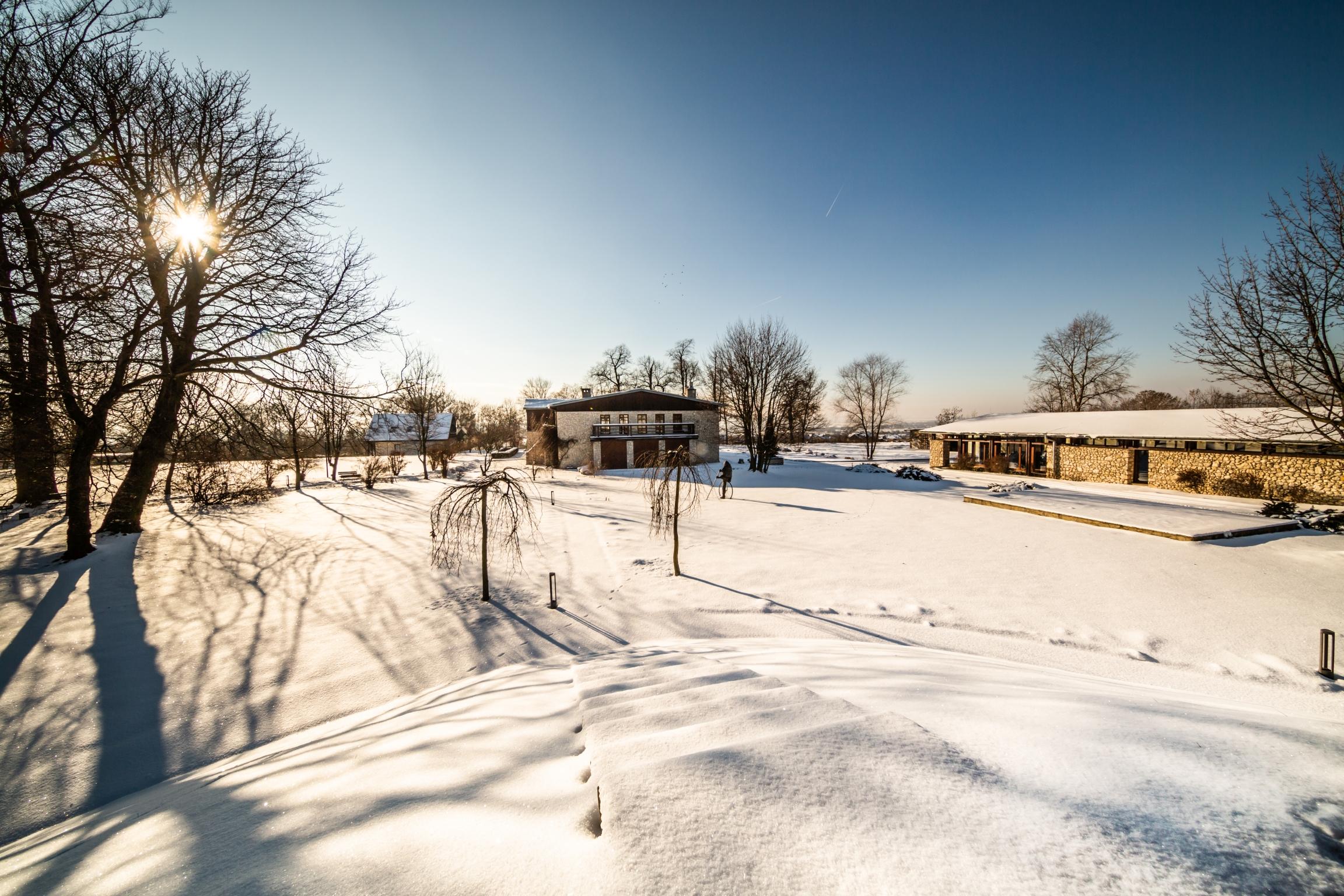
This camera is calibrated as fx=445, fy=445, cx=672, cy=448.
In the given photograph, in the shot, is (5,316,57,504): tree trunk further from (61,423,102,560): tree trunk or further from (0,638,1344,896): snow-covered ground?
(0,638,1344,896): snow-covered ground

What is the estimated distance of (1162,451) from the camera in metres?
21.3

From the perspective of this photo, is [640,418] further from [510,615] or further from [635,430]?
[510,615]

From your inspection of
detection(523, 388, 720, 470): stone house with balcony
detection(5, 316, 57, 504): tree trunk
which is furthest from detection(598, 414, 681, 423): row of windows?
detection(5, 316, 57, 504): tree trunk

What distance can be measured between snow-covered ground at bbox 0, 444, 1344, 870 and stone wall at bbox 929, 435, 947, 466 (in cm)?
2127

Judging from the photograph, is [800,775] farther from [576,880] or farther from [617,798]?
[576,880]

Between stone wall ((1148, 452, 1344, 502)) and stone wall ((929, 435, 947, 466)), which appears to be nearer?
stone wall ((1148, 452, 1344, 502))

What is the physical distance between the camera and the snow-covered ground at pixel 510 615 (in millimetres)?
4832

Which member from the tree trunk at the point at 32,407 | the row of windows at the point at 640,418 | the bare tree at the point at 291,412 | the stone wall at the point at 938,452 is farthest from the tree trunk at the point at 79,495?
the stone wall at the point at 938,452

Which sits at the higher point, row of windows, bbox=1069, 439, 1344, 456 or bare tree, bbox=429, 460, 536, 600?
row of windows, bbox=1069, 439, 1344, 456

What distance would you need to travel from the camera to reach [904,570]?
9.60 meters

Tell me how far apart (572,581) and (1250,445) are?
2754 centimetres

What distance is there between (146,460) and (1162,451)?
37.5 meters

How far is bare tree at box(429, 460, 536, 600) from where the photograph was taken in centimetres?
803

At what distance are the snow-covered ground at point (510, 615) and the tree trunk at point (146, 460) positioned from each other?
0.87m
